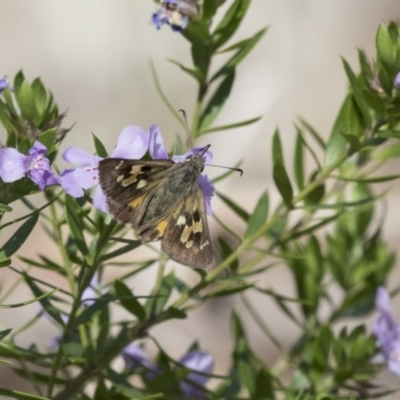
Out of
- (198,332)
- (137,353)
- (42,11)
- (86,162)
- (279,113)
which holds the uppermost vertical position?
(42,11)

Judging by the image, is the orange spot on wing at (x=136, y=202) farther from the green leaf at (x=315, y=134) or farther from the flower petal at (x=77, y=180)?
the green leaf at (x=315, y=134)

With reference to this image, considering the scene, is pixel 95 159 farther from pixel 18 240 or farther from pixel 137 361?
pixel 137 361

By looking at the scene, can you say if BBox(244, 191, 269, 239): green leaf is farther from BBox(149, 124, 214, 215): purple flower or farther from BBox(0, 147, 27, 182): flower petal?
BBox(0, 147, 27, 182): flower petal

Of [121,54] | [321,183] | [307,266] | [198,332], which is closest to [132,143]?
[321,183]

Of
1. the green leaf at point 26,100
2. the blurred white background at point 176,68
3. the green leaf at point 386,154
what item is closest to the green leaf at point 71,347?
the green leaf at point 26,100

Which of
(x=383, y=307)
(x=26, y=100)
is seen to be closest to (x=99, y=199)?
(x=26, y=100)

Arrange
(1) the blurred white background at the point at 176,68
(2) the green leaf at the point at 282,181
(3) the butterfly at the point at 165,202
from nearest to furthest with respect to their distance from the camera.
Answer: (3) the butterfly at the point at 165,202 → (2) the green leaf at the point at 282,181 → (1) the blurred white background at the point at 176,68

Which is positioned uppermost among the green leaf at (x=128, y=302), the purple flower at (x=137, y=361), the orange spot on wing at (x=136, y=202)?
the orange spot on wing at (x=136, y=202)

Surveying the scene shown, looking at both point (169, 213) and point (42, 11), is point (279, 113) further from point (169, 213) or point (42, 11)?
point (169, 213)
